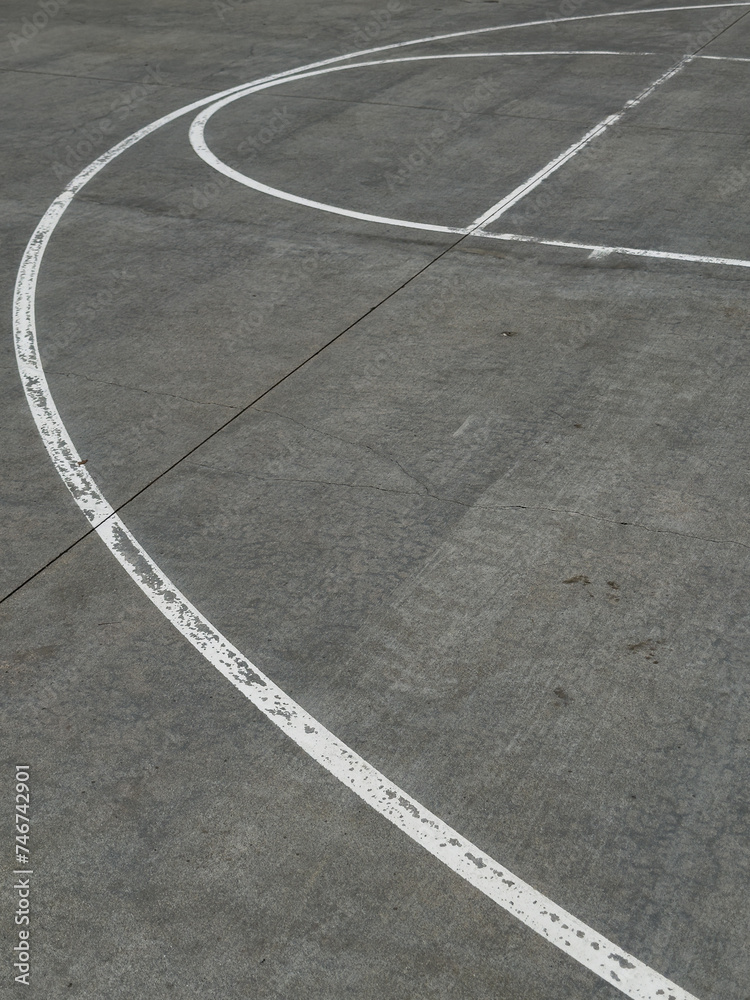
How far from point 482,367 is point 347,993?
4.89 metres

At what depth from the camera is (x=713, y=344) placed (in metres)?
7.89

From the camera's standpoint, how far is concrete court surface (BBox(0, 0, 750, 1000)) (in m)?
4.14

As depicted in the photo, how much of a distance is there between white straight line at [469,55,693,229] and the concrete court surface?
14 centimetres

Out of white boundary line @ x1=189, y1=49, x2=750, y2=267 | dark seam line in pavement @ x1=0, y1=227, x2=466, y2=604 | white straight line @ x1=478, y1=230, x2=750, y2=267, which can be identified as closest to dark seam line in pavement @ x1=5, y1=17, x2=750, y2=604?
dark seam line in pavement @ x1=0, y1=227, x2=466, y2=604

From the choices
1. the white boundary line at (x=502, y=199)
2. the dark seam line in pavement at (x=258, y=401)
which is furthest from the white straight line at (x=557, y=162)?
the dark seam line in pavement at (x=258, y=401)

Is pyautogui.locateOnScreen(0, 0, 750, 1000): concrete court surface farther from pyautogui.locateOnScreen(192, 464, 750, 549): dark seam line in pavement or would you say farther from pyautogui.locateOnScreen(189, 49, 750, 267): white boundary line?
pyautogui.locateOnScreen(189, 49, 750, 267): white boundary line

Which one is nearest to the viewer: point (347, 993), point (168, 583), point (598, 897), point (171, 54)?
point (347, 993)

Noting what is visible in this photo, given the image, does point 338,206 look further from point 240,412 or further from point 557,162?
point 240,412

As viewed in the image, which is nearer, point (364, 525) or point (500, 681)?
point (500, 681)

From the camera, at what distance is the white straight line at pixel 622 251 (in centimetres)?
912

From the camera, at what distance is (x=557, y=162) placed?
1142 cm

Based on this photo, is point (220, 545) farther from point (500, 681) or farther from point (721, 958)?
point (721, 958)

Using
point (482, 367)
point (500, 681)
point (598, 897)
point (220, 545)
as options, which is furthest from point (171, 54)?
point (598, 897)

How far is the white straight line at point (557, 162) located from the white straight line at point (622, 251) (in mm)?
Result: 347
